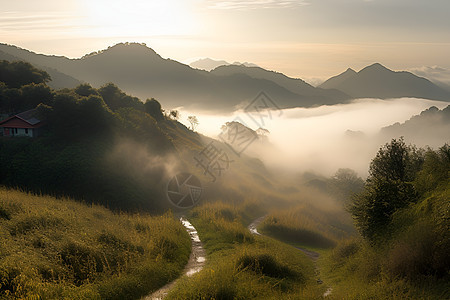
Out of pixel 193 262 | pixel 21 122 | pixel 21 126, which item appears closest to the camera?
Result: pixel 193 262

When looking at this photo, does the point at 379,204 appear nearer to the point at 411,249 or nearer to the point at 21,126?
the point at 411,249

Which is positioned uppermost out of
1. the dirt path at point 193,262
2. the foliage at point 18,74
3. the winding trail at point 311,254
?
the foliage at point 18,74

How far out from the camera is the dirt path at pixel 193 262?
68.8ft

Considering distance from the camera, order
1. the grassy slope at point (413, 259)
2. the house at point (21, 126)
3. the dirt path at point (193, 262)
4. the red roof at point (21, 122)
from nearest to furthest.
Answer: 1. the grassy slope at point (413, 259)
2. the dirt path at point (193, 262)
3. the red roof at point (21, 122)
4. the house at point (21, 126)

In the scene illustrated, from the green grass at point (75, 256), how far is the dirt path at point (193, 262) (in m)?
0.59

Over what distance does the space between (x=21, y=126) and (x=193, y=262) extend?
45002mm

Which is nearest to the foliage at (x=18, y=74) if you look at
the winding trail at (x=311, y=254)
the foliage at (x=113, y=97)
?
the foliage at (x=113, y=97)

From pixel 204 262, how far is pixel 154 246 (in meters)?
4.86

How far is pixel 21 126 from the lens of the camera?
5578 centimetres

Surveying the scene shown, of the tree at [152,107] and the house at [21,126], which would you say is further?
the tree at [152,107]

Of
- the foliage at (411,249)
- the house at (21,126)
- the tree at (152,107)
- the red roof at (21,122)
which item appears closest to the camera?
the foliage at (411,249)

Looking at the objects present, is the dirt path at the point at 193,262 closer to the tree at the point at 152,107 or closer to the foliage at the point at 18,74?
the foliage at the point at 18,74

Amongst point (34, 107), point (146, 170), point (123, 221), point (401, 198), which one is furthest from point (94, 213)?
point (34, 107)

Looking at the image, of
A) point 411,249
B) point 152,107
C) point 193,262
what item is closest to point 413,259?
point 411,249
